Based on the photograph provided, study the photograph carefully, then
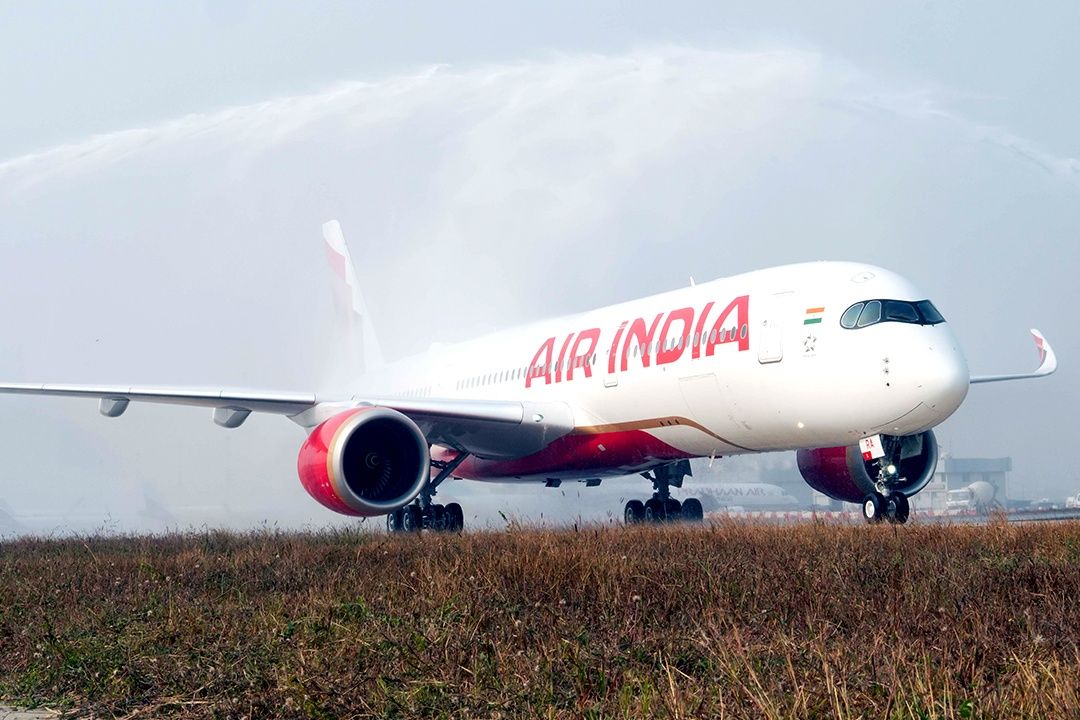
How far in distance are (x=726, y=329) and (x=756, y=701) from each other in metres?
12.2

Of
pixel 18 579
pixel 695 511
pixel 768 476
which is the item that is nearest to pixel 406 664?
pixel 18 579

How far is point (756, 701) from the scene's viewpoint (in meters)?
3.45

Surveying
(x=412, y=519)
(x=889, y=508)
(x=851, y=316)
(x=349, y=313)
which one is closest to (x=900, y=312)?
(x=851, y=316)

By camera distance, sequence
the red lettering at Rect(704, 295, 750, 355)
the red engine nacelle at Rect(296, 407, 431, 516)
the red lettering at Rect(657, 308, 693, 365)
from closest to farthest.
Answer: the red lettering at Rect(704, 295, 750, 355), the red engine nacelle at Rect(296, 407, 431, 516), the red lettering at Rect(657, 308, 693, 365)

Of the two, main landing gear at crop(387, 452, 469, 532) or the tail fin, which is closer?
main landing gear at crop(387, 452, 469, 532)

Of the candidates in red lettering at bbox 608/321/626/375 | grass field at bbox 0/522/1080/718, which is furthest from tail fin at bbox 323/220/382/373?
grass field at bbox 0/522/1080/718

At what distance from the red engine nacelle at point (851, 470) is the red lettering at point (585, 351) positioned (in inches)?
135

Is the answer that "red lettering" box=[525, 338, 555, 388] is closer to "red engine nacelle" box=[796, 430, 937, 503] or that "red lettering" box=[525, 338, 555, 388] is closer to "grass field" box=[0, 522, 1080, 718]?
"red engine nacelle" box=[796, 430, 937, 503]

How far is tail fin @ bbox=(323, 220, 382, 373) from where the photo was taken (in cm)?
2928

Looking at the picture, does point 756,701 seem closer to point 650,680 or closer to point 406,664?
point 650,680

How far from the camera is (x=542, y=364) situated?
63.3ft

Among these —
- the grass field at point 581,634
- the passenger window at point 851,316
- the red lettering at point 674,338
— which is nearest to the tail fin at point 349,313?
the red lettering at point 674,338

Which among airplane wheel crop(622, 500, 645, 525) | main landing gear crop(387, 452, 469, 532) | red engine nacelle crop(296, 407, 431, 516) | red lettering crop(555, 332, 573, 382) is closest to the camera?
red engine nacelle crop(296, 407, 431, 516)

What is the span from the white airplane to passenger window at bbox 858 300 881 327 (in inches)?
0.8
